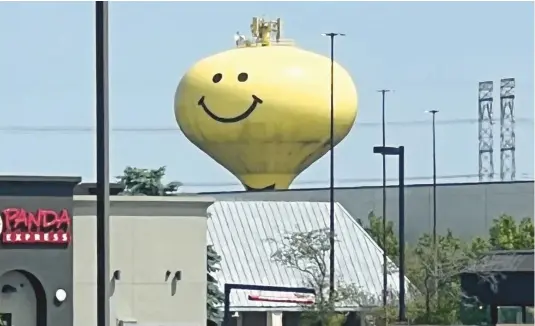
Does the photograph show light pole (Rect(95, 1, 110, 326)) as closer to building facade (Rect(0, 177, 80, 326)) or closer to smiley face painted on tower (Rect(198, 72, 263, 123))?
building facade (Rect(0, 177, 80, 326))

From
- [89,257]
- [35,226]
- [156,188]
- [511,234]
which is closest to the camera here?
[35,226]

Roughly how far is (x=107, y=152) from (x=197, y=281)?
24920 mm

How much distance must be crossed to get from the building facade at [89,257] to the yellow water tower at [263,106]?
123ft

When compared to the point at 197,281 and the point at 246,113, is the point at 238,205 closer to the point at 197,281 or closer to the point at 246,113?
the point at 246,113

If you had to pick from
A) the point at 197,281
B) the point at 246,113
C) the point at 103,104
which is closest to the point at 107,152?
the point at 103,104

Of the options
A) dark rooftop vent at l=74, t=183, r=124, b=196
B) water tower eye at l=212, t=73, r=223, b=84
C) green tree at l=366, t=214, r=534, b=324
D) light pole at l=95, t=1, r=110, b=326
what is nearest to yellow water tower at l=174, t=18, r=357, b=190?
water tower eye at l=212, t=73, r=223, b=84

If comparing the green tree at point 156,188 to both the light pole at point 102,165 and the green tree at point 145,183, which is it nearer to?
the green tree at point 145,183

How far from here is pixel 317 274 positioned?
57469 millimetres

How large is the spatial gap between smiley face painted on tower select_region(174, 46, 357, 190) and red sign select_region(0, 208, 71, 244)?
39.5m

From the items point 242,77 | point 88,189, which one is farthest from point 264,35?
point 88,189

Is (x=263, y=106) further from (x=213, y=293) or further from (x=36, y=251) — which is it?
(x=36, y=251)

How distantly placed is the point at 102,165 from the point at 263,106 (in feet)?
204

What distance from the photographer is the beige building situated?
41.5 meters

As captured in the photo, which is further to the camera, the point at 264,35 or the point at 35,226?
the point at 264,35
